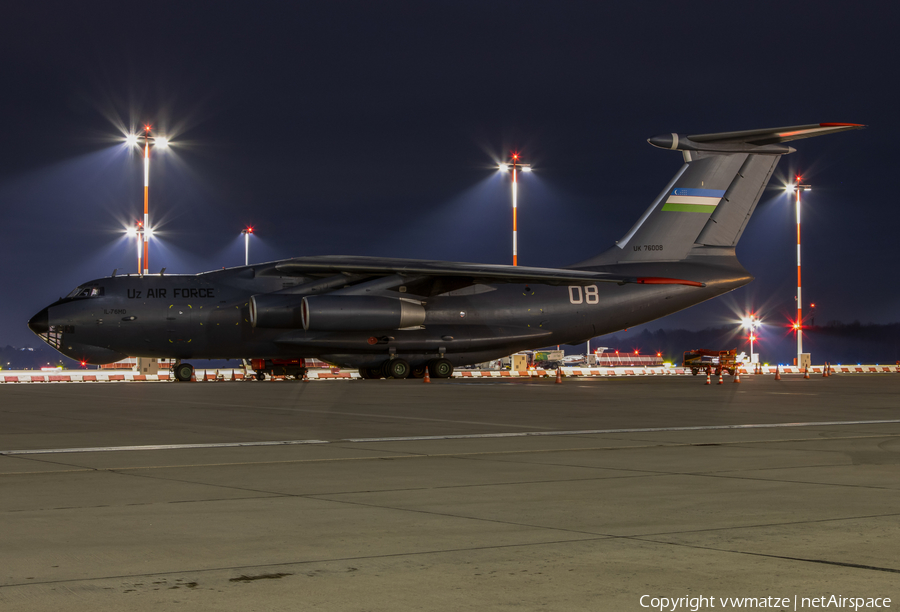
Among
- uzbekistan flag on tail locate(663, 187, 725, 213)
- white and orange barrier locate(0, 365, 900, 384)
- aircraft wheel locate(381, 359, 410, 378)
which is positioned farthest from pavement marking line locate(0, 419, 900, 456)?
white and orange barrier locate(0, 365, 900, 384)

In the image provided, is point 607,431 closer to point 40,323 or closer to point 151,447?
point 151,447

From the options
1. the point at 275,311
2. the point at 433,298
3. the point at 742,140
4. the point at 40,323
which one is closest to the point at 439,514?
the point at 275,311

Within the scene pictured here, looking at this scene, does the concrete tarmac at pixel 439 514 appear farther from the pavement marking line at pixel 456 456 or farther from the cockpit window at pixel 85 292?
the cockpit window at pixel 85 292

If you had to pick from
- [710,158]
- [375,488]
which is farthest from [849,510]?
[710,158]

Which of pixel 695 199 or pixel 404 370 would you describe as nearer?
pixel 404 370

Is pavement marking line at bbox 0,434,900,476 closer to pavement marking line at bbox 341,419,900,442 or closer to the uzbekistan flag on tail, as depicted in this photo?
pavement marking line at bbox 341,419,900,442

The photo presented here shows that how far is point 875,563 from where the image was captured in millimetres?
4191

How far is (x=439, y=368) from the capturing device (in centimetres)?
2988

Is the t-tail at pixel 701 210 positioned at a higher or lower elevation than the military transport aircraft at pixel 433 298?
higher

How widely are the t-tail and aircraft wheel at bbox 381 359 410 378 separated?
6801 mm

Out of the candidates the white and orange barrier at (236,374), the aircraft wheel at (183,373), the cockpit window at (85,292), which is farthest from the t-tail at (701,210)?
the cockpit window at (85,292)

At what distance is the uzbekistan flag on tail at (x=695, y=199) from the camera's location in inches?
1198

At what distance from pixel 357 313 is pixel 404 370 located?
149 inches

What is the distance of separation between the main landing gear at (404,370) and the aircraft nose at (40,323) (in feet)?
31.9
